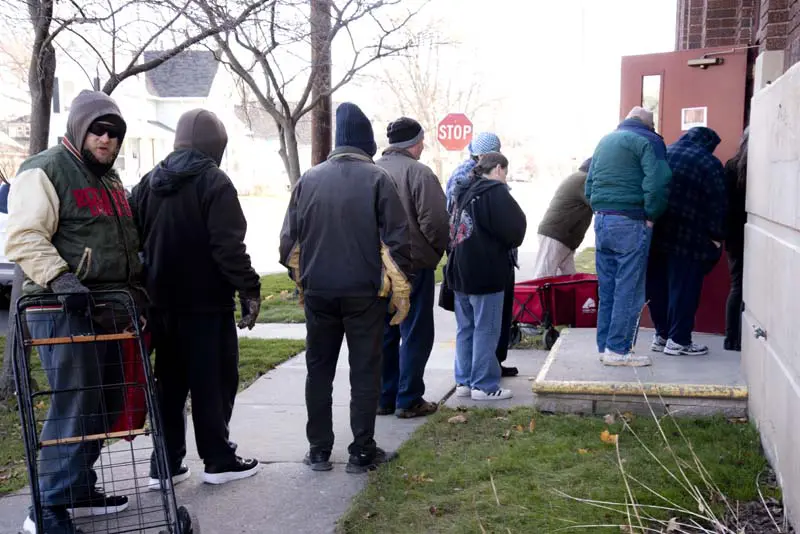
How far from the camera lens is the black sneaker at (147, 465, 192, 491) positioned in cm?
503

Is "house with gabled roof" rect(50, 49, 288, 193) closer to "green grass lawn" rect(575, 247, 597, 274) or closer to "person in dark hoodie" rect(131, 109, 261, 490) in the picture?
"green grass lawn" rect(575, 247, 597, 274)

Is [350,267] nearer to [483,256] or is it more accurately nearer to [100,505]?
[483,256]

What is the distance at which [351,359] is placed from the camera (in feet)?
17.5

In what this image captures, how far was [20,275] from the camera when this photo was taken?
20.2ft

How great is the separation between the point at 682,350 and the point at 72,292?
4847mm

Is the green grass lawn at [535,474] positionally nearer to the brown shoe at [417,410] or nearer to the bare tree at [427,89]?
the brown shoe at [417,410]

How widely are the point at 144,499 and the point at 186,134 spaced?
2071mm

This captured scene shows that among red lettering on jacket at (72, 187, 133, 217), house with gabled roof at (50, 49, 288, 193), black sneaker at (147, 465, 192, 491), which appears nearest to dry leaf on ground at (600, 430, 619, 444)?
black sneaker at (147, 465, 192, 491)

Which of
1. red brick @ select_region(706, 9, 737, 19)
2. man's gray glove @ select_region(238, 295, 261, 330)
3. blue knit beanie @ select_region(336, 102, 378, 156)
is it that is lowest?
man's gray glove @ select_region(238, 295, 261, 330)

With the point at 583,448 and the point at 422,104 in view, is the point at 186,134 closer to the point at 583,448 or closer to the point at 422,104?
the point at 583,448

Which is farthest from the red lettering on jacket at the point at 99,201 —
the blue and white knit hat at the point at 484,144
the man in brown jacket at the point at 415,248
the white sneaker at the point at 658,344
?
the white sneaker at the point at 658,344

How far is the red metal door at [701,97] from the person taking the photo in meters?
8.34

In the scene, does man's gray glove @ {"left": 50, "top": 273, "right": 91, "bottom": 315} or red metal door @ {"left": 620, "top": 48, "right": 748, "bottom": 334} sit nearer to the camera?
man's gray glove @ {"left": 50, "top": 273, "right": 91, "bottom": 315}

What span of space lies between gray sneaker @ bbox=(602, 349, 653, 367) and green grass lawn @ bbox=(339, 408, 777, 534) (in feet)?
2.62
